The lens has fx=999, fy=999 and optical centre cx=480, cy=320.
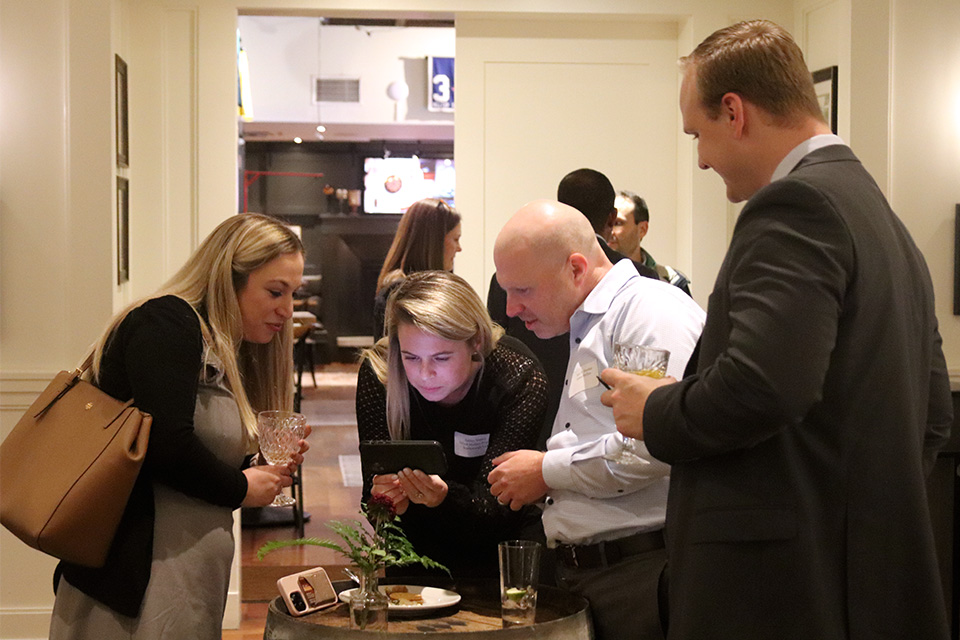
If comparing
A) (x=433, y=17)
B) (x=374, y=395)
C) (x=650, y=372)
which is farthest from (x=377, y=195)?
(x=650, y=372)

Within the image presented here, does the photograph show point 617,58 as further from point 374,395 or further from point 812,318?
point 812,318

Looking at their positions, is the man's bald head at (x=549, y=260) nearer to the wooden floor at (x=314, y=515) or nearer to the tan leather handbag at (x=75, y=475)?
the tan leather handbag at (x=75, y=475)

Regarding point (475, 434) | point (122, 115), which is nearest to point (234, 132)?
point (122, 115)

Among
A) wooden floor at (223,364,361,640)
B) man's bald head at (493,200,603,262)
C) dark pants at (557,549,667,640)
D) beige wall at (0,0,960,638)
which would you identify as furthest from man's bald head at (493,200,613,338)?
wooden floor at (223,364,361,640)

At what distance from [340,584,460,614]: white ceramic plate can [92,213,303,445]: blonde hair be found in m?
0.52

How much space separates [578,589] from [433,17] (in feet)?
10.9

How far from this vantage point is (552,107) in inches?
186

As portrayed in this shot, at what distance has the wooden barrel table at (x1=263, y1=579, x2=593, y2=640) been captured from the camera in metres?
1.74

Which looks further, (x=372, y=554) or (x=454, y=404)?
(x=454, y=404)

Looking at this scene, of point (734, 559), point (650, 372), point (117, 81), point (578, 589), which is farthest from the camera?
point (117, 81)

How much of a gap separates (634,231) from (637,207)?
121 mm

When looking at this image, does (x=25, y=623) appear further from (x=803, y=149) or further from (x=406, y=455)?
(x=803, y=149)

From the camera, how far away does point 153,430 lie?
6.84 ft

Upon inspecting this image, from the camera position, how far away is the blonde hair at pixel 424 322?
2389mm
